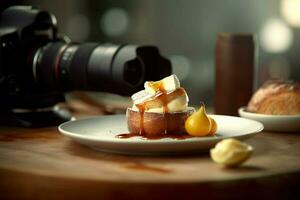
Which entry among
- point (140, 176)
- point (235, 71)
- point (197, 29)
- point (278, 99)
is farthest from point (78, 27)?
point (140, 176)

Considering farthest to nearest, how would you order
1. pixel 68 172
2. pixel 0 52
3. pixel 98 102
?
pixel 98 102 < pixel 0 52 < pixel 68 172

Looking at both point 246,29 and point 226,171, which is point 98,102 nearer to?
point 226,171

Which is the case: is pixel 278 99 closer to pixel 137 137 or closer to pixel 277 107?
pixel 277 107

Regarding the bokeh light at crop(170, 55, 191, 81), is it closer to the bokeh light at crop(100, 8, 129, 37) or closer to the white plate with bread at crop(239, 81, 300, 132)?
the bokeh light at crop(100, 8, 129, 37)

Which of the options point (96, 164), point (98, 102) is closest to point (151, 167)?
point (96, 164)

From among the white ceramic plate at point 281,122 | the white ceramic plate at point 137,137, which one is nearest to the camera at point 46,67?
the white ceramic plate at point 137,137

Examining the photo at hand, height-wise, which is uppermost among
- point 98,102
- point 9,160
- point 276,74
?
point 9,160

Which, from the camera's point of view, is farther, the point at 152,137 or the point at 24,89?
the point at 24,89
